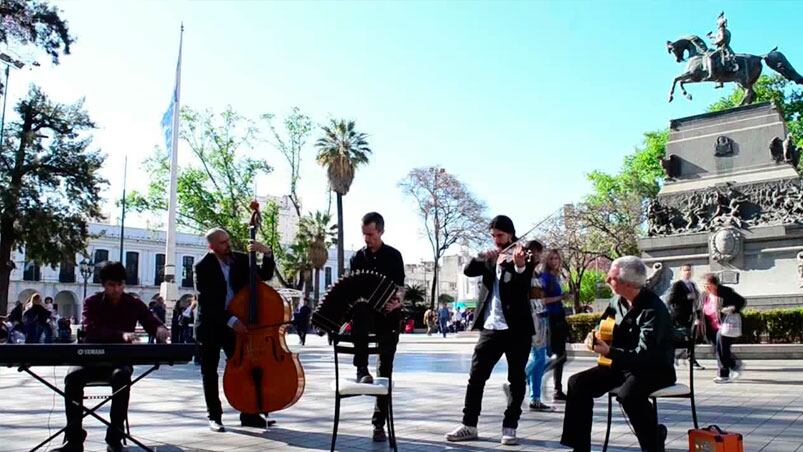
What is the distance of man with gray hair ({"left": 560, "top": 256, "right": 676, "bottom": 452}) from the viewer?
4562 millimetres

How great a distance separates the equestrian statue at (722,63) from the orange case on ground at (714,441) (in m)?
19.1

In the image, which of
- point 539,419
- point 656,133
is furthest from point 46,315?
point 656,133

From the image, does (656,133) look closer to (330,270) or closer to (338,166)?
(338,166)

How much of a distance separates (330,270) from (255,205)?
253 ft

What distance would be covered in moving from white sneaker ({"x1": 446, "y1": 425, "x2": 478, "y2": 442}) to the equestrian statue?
60.1 ft

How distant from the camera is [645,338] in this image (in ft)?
15.0

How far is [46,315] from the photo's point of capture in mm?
18875

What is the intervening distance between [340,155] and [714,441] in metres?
39.6

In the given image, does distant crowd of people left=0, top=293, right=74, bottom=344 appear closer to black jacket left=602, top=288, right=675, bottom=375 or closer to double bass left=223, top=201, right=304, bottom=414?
double bass left=223, top=201, right=304, bottom=414

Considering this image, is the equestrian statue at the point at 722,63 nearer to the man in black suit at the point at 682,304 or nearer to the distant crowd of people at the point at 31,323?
the man in black suit at the point at 682,304

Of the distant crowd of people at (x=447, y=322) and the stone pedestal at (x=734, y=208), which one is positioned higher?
the stone pedestal at (x=734, y=208)

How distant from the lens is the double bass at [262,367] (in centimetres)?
610

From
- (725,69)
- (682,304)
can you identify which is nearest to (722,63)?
(725,69)

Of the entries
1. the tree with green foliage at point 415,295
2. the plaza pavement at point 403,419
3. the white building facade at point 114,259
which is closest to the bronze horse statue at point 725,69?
the plaza pavement at point 403,419
